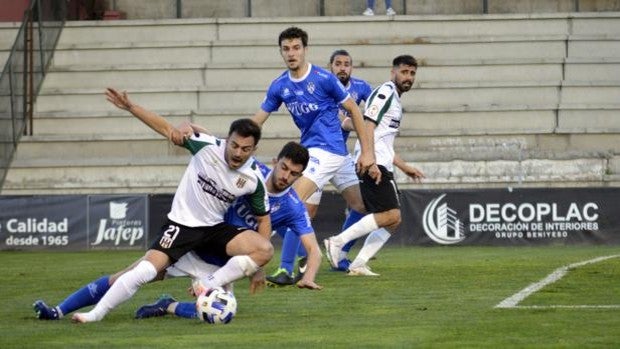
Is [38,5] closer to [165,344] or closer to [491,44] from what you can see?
[491,44]

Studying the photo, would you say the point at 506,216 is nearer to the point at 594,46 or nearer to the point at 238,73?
the point at 594,46

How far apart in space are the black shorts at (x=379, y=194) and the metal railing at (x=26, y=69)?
40.9 ft

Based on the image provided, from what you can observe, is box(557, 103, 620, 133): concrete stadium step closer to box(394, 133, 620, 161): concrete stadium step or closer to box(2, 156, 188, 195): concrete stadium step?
box(394, 133, 620, 161): concrete stadium step

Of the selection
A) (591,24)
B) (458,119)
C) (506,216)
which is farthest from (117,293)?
(591,24)

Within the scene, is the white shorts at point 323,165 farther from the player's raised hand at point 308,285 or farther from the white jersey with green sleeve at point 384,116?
the player's raised hand at point 308,285

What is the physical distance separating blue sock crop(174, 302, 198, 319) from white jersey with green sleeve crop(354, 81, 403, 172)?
4767 mm

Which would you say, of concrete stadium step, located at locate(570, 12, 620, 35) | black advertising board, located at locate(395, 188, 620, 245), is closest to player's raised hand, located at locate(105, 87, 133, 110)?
black advertising board, located at locate(395, 188, 620, 245)

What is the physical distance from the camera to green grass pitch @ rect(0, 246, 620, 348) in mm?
9359

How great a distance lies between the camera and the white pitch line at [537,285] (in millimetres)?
11805

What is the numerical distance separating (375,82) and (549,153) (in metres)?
3.72

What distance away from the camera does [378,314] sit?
11.1 metres

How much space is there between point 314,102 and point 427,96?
43.7ft

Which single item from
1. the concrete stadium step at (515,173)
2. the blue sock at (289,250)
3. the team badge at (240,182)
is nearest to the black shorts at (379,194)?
the blue sock at (289,250)

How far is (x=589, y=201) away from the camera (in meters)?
23.1
